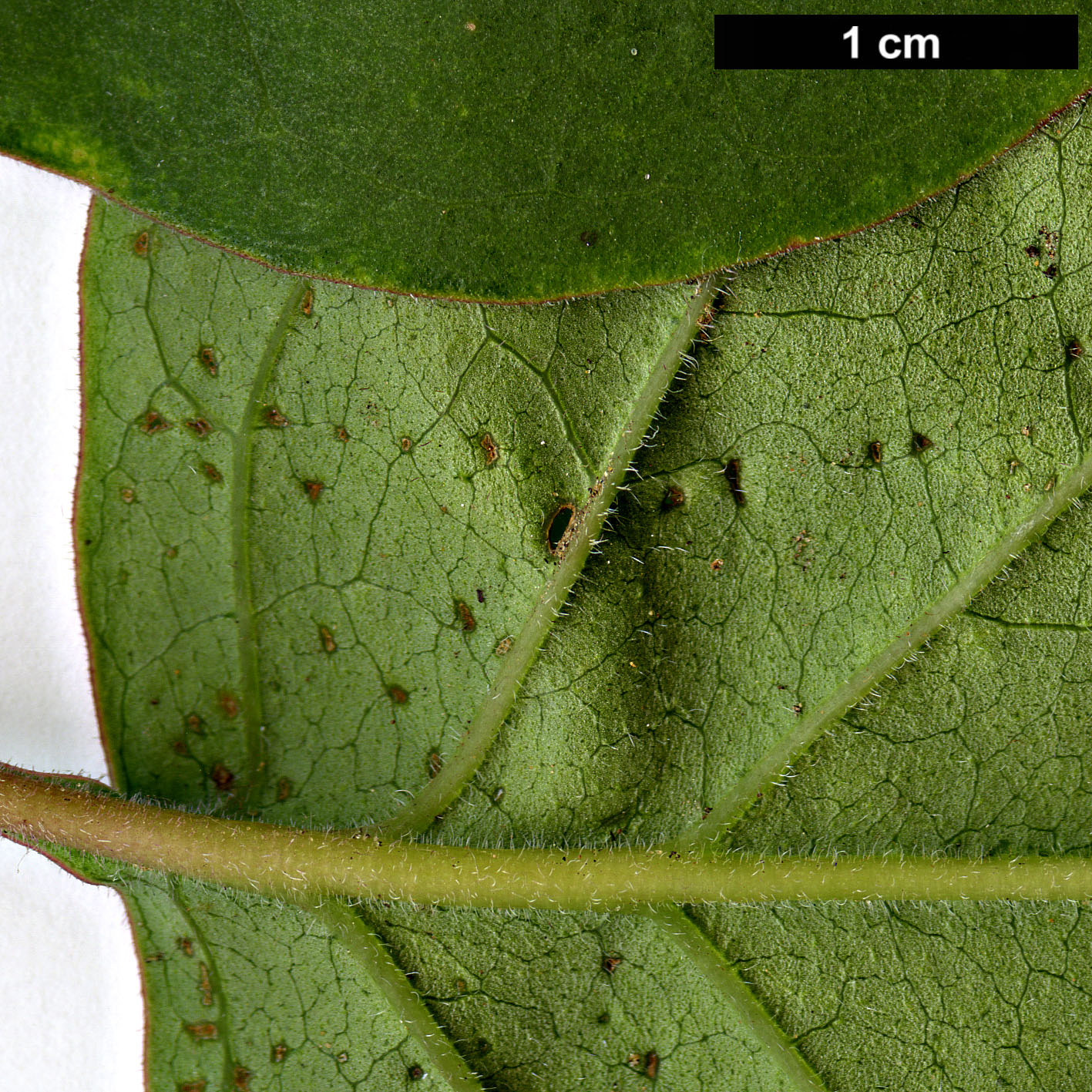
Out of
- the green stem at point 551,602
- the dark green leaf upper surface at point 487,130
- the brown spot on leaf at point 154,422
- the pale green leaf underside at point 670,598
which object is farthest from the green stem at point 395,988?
the dark green leaf upper surface at point 487,130

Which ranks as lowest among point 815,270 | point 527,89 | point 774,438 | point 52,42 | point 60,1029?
point 60,1029

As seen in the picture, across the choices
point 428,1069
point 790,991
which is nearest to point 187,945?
point 428,1069

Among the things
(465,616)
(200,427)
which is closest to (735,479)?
(465,616)

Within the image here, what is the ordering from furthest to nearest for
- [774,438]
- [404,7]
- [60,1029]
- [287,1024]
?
1. [60,1029]
2. [287,1024]
3. [774,438]
4. [404,7]

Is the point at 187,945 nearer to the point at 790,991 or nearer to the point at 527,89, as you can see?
the point at 790,991

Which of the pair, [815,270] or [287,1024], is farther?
[287,1024]

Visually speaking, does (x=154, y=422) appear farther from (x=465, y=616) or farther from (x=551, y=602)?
(x=551, y=602)

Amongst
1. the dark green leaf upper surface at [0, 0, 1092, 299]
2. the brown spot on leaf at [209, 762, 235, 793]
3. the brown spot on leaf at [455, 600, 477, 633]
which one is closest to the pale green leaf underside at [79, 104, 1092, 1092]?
the brown spot on leaf at [455, 600, 477, 633]
